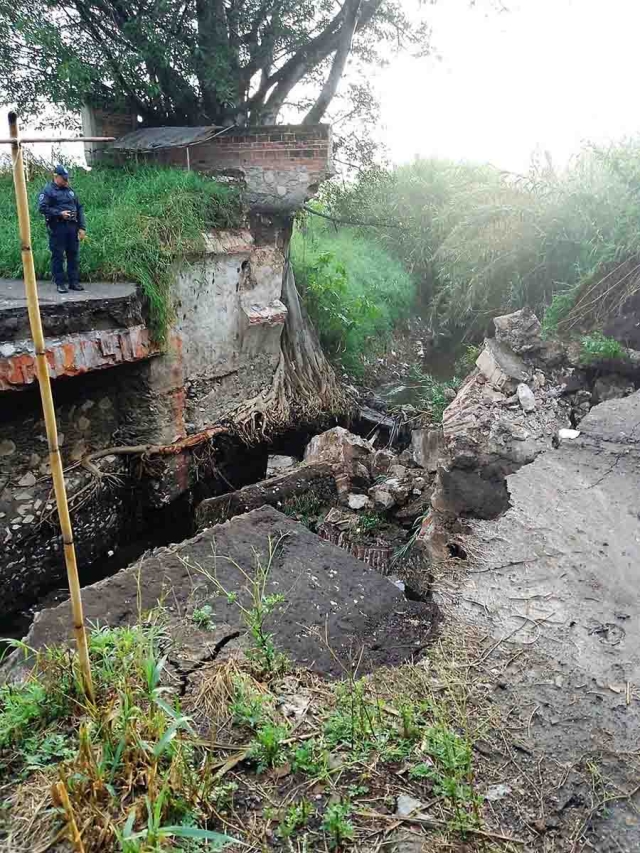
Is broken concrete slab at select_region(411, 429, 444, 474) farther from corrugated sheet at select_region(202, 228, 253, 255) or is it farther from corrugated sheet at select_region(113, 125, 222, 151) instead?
corrugated sheet at select_region(113, 125, 222, 151)

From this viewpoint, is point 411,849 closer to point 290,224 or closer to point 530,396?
point 530,396

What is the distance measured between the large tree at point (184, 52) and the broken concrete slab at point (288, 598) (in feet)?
20.0

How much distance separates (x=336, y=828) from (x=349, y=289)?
28.9 ft

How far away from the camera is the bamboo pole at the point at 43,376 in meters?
1.62

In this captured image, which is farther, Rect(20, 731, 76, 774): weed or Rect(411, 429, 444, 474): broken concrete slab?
Rect(411, 429, 444, 474): broken concrete slab

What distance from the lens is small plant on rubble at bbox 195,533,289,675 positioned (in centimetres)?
209

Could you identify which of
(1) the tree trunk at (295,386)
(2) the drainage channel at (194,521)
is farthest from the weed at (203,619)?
(1) the tree trunk at (295,386)

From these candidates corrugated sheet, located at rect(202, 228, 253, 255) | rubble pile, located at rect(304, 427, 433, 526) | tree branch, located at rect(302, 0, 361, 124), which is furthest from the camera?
tree branch, located at rect(302, 0, 361, 124)

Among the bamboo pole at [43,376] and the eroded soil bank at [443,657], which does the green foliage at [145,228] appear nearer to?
the eroded soil bank at [443,657]

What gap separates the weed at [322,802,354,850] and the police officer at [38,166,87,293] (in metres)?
4.69

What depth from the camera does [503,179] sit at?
8695 millimetres

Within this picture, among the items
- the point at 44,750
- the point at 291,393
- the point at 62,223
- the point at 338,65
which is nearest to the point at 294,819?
the point at 44,750

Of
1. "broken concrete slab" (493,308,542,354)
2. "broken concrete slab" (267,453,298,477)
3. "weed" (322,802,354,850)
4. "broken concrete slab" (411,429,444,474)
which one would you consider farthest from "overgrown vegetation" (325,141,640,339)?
"weed" (322,802,354,850)

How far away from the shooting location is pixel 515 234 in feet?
25.5
